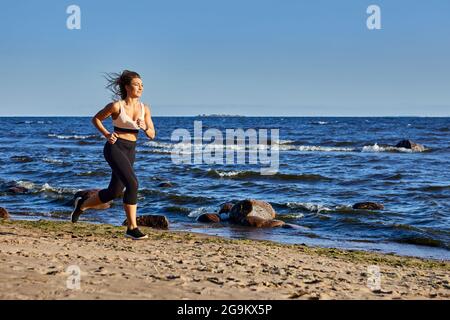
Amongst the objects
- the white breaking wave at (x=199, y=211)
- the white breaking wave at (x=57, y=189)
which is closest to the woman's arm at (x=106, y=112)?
the white breaking wave at (x=199, y=211)

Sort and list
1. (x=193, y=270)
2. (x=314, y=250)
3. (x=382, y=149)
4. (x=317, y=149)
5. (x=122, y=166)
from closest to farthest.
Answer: (x=193, y=270), (x=122, y=166), (x=314, y=250), (x=382, y=149), (x=317, y=149)

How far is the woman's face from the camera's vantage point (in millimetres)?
7242

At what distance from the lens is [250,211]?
12781mm

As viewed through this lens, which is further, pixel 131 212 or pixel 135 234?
pixel 135 234

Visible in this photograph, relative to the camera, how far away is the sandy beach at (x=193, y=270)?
4969 mm

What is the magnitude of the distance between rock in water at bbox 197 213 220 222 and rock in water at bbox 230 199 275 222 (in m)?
0.35

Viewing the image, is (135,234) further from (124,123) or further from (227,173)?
(227,173)

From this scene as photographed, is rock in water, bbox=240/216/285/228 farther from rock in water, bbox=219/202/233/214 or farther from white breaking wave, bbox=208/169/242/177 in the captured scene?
white breaking wave, bbox=208/169/242/177

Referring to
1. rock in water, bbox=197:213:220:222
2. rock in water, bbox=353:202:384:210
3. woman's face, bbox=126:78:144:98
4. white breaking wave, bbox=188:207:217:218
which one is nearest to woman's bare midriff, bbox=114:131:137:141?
woman's face, bbox=126:78:144:98

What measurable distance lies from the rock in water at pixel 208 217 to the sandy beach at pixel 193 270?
12.7 ft

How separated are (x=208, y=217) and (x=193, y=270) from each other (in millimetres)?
7189

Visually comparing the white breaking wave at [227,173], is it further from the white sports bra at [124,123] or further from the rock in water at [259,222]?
the white sports bra at [124,123]

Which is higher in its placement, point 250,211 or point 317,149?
point 250,211

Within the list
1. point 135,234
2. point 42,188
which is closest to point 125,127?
point 135,234
